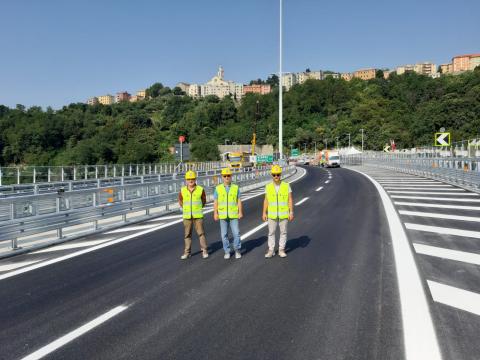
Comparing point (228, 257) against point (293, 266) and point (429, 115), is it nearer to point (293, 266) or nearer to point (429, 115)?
point (293, 266)

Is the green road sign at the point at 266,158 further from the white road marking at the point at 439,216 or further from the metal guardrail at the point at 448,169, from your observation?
the white road marking at the point at 439,216

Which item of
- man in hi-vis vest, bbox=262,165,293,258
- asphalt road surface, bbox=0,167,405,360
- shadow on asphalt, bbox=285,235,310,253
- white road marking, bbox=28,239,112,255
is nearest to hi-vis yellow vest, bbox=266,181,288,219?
man in hi-vis vest, bbox=262,165,293,258

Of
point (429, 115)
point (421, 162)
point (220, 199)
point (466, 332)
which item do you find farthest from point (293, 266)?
point (429, 115)

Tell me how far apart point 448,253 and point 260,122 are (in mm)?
160988

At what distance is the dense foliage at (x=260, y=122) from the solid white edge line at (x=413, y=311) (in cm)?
8544

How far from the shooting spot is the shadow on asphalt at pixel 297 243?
9.24 meters

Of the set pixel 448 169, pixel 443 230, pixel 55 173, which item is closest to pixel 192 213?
pixel 443 230

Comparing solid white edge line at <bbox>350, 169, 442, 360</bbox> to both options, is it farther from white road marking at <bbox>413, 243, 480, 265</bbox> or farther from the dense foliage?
the dense foliage

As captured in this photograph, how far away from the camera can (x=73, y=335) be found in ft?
15.7

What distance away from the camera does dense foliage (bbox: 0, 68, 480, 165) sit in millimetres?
106250

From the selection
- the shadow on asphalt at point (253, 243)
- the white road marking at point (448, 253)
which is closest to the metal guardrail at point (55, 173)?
the shadow on asphalt at point (253, 243)

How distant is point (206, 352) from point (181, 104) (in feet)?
646

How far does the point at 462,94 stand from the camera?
117 meters

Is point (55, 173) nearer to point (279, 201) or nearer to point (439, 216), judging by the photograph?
point (439, 216)
